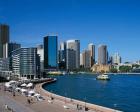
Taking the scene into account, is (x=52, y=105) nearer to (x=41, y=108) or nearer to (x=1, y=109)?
(x=41, y=108)

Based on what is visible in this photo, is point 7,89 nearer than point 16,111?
No

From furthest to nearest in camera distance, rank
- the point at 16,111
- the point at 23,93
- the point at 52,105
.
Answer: the point at 23,93 → the point at 52,105 → the point at 16,111

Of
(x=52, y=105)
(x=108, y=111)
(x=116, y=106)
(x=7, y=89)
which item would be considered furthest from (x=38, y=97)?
(x=7, y=89)

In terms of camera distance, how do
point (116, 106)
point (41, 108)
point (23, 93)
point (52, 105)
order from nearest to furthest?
1. point (41, 108)
2. point (52, 105)
3. point (116, 106)
4. point (23, 93)

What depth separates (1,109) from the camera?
55.5 meters

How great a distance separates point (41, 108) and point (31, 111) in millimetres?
4895

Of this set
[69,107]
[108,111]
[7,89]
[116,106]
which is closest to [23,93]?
[7,89]

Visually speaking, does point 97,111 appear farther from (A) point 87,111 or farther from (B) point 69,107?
(B) point 69,107

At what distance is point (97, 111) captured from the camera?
2250 inches

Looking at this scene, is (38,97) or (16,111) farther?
(38,97)

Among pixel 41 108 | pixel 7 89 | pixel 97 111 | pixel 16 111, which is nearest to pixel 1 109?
pixel 16 111

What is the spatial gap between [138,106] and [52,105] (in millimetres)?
23482

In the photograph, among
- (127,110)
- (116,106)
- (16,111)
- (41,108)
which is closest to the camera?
(16,111)

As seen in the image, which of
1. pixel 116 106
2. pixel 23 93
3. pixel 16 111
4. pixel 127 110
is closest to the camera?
pixel 16 111
